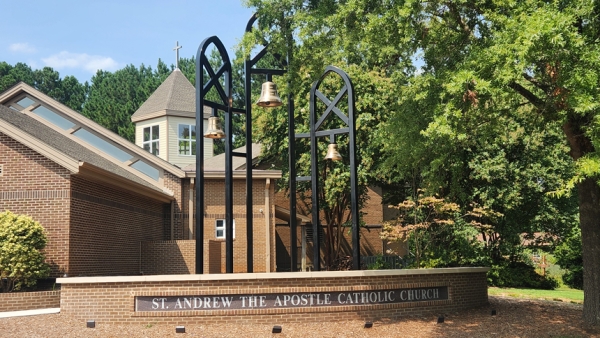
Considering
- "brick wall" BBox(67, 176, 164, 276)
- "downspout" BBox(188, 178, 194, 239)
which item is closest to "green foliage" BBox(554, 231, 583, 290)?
"downspout" BBox(188, 178, 194, 239)

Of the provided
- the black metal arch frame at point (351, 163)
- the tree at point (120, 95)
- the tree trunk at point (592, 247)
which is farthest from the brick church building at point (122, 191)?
the tree at point (120, 95)

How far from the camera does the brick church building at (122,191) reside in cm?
1619

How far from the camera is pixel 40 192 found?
16.2m

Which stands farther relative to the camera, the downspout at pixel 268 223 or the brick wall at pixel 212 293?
the downspout at pixel 268 223

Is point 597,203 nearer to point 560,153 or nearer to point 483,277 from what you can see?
point 483,277

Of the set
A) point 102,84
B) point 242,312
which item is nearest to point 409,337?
point 242,312

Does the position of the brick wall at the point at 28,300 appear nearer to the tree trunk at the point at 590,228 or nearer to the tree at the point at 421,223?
the tree at the point at 421,223

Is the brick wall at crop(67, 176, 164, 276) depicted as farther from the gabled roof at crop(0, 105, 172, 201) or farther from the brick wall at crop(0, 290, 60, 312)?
the brick wall at crop(0, 290, 60, 312)

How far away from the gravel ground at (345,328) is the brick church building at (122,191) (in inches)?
178

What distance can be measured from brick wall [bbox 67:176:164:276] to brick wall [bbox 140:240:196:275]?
13.0 inches

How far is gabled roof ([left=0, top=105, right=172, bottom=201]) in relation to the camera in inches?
627

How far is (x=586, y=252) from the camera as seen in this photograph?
1298cm

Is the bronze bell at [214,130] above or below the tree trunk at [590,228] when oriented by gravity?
A: above

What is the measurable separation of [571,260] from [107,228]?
20.5 m
